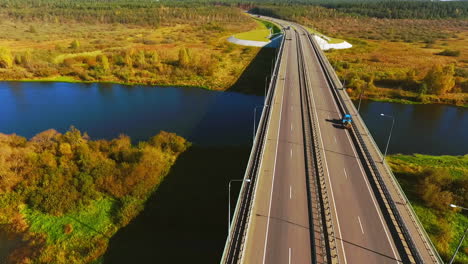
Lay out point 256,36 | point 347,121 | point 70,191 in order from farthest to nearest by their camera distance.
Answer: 1. point 256,36
2. point 347,121
3. point 70,191

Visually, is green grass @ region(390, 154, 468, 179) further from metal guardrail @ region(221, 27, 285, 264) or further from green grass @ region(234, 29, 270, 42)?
green grass @ region(234, 29, 270, 42)

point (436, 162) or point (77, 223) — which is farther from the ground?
point (436, 162)

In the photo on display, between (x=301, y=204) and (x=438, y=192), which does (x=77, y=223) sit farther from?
(x=438, y=192)

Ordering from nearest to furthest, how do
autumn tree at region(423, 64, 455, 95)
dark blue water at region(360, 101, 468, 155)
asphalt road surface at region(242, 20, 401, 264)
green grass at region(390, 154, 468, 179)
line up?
asphalt road surface at region(242, 20, 401, 264) < green grass at region(390, 154, 468, 179) < dark blue water at region(360, 101, 468, 155) < autumn tree at region(423, 64, 455, 95)

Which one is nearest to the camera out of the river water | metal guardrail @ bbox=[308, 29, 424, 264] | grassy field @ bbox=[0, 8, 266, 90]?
metal guardrail @ bbox=[308, 29, 424, 264]

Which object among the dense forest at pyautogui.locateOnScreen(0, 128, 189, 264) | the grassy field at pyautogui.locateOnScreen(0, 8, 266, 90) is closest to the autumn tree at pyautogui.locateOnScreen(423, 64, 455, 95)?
the grassy field at pyautogui.locateOnScreen(0, 8, 266, 90)

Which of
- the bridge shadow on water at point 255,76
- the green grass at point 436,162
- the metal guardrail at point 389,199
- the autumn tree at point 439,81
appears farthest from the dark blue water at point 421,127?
the bridge shadow on water at point 255,76

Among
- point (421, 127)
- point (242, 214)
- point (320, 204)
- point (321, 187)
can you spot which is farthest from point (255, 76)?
point (242, 214)
